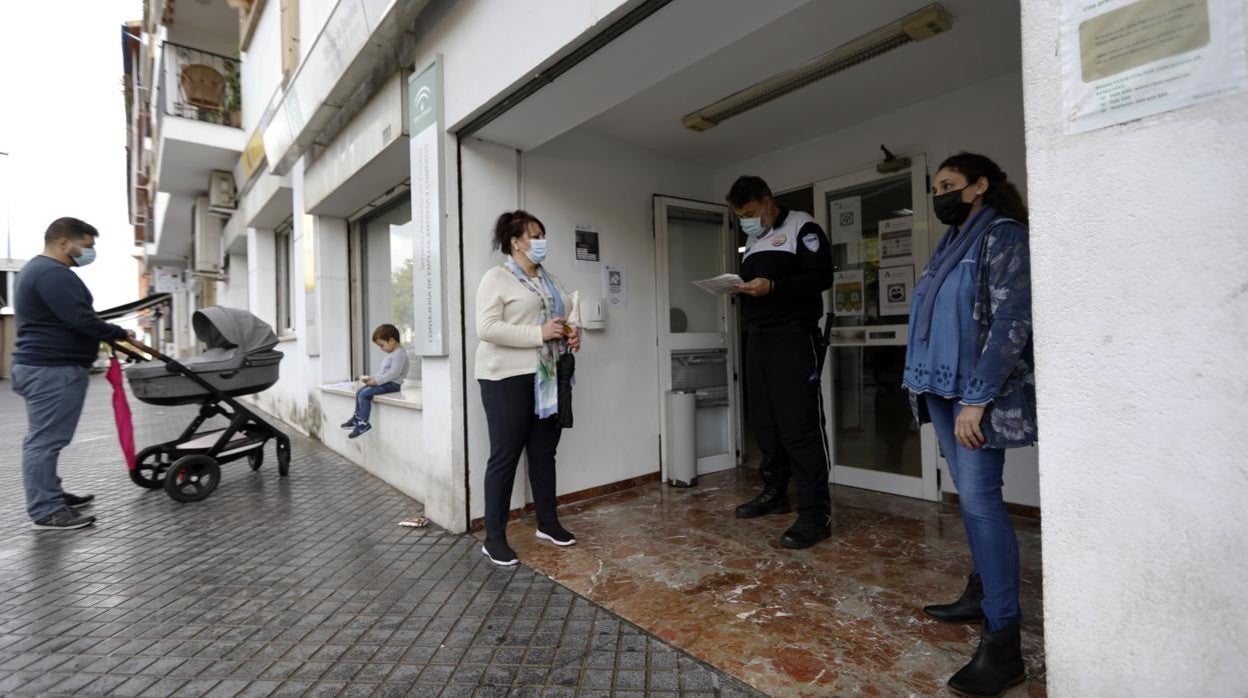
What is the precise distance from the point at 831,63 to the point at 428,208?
2581 mm

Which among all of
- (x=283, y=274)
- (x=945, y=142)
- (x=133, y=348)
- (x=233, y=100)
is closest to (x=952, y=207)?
(x=945, y=142)

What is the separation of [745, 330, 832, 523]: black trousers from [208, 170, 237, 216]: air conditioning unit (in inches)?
438

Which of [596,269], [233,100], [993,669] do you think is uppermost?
[233,100]

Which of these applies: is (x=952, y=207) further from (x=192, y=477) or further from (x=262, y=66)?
(x=262, y=66)

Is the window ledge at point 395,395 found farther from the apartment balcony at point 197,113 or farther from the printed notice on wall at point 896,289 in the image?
the apartment balcony at point 197,113

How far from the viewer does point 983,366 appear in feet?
6.01

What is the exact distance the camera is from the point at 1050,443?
4.74 ft

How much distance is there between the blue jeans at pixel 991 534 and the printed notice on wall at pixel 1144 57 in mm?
962

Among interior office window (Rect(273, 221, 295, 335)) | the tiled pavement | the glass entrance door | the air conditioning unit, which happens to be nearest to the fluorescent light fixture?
the glass entrance door

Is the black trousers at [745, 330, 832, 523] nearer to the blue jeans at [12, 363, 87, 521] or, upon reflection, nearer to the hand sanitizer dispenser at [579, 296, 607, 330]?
the hand sanitizer dispenser at [579, 296, 607, 330]

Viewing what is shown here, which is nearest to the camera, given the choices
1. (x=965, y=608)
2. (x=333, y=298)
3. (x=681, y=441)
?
(x=965, y=608)

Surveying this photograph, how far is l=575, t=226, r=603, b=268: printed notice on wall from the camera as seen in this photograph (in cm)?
452

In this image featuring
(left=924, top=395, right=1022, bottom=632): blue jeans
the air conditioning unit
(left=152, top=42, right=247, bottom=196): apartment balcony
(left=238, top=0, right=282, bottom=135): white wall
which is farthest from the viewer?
the air conditioning unit

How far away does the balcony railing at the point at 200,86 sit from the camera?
9609 millimetres
